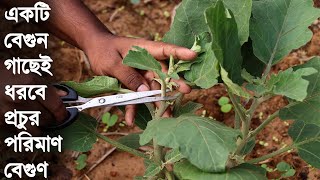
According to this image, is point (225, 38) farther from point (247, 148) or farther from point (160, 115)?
point (247, 148)

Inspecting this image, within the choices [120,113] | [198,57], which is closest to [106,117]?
[120,113]

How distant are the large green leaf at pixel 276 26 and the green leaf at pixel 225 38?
20 cm

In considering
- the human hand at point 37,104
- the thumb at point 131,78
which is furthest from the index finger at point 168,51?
the human hand at point 37,104

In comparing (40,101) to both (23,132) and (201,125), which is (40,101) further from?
(201,125)

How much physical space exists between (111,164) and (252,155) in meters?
0.64

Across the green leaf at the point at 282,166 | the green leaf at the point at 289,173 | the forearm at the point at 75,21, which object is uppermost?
the forearm at the point at 75,21

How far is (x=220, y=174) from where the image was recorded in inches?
63.6

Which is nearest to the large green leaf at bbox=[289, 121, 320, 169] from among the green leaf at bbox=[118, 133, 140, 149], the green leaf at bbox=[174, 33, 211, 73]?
the green leaf at bbox=[174, 33, 211, 73]

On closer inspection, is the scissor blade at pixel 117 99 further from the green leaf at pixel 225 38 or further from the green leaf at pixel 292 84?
the green leaf at pixel 292 84

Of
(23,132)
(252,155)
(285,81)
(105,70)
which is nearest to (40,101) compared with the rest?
(23,132)

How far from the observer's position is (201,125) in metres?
1.58

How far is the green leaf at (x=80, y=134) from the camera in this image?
1.94 metres

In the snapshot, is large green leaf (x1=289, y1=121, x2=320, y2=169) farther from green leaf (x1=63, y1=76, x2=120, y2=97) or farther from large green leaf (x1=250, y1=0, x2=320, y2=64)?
green leaf (x1=63, y1=76, x2=120, y2=97)

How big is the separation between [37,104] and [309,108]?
0.82 m
